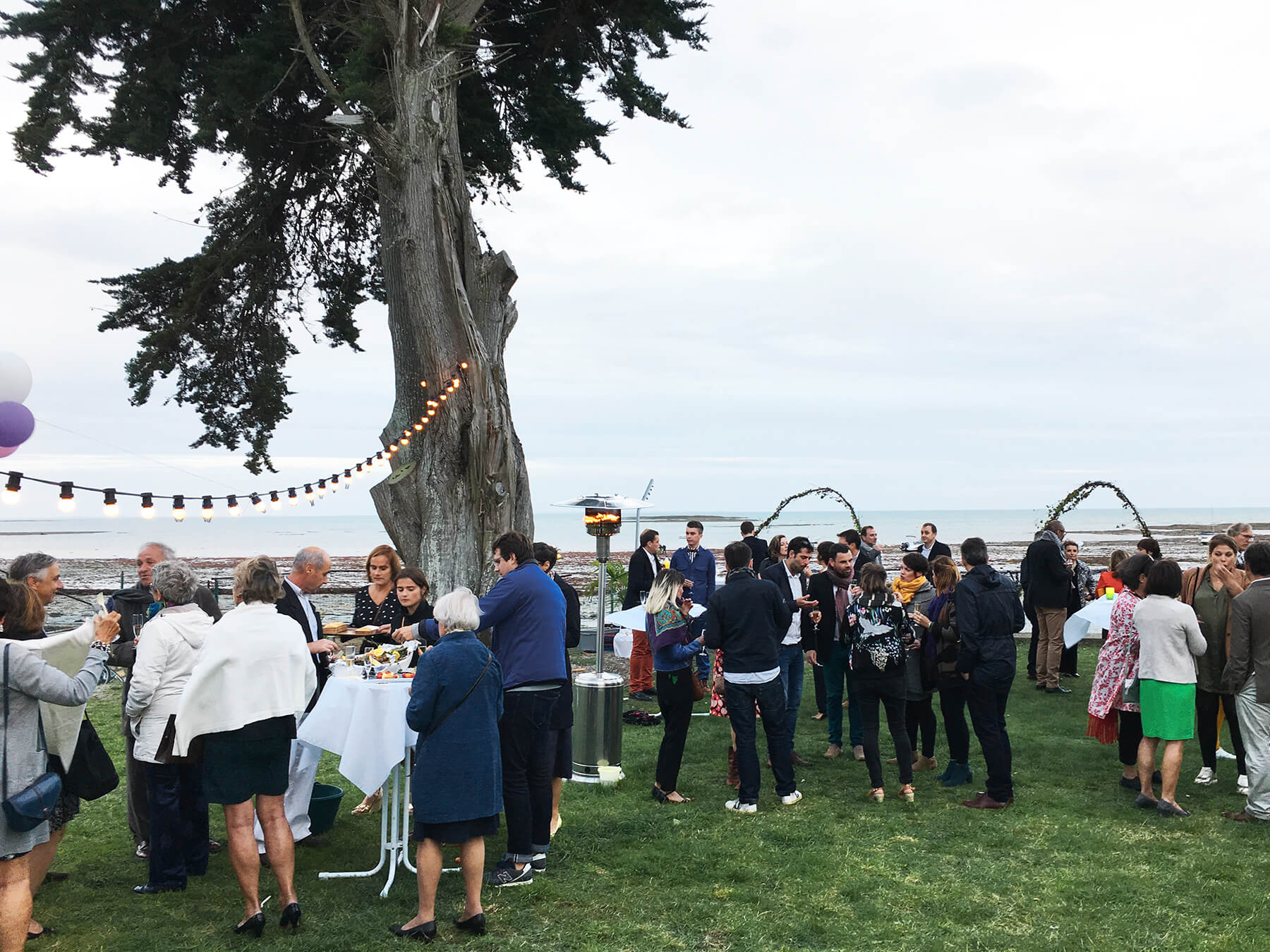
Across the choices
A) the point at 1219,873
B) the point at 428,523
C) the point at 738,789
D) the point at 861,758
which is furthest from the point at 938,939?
the point at 428,523

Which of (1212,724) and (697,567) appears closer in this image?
(1212,724)

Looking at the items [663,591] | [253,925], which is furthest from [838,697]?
[253,925]

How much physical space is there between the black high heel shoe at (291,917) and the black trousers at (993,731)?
3807 mm

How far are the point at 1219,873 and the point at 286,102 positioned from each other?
11149mm

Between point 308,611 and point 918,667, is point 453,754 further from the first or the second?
point 918,667

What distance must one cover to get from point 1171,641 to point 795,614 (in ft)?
8.33

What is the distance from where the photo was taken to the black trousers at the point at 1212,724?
237 inches

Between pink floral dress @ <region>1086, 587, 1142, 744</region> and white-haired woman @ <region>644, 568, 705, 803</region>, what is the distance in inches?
101

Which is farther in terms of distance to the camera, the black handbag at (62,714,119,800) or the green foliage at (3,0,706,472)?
the green foliage at (3,0,706,472)

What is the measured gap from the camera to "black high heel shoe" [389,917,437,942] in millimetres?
3795

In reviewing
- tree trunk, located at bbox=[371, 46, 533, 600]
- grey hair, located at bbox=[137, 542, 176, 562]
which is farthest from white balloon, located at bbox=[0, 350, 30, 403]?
tree trunk, located at bbox=[371, 46, 533, 600]

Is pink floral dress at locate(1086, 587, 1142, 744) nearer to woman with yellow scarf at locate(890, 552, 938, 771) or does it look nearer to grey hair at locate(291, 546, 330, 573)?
woman with yellow scarf at locate(890, 552, 938, 771)

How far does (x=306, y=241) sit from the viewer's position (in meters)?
12.2

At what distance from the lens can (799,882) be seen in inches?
177
